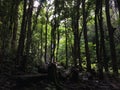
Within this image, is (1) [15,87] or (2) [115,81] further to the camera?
(2) [115,81]

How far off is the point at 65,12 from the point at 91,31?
1698 cm

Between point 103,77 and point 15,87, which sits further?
point 103,77

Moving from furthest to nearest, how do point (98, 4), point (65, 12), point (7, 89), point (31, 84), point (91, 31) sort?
point (91, 31) → point (65, 12) → point (98, 4) → point (31, 84) → point (7, 89)

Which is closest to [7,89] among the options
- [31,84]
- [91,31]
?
[31,84]

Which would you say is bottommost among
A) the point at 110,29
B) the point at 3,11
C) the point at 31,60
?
the point at 31,60

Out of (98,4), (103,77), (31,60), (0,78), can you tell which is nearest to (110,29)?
(98,4)

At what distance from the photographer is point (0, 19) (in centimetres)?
1472

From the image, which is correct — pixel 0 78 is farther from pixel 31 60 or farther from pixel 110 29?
pixel 110 29

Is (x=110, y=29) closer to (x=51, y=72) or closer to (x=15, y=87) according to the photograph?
(x=51, y=72)

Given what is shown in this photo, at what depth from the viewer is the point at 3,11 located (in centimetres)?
1345

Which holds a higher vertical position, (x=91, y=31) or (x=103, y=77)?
(x=91, y=31)

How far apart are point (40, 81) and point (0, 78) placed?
6.02ft

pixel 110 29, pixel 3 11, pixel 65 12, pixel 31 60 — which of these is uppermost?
pixel 65 12

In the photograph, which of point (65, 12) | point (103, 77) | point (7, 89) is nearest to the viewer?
point (7, 89)
